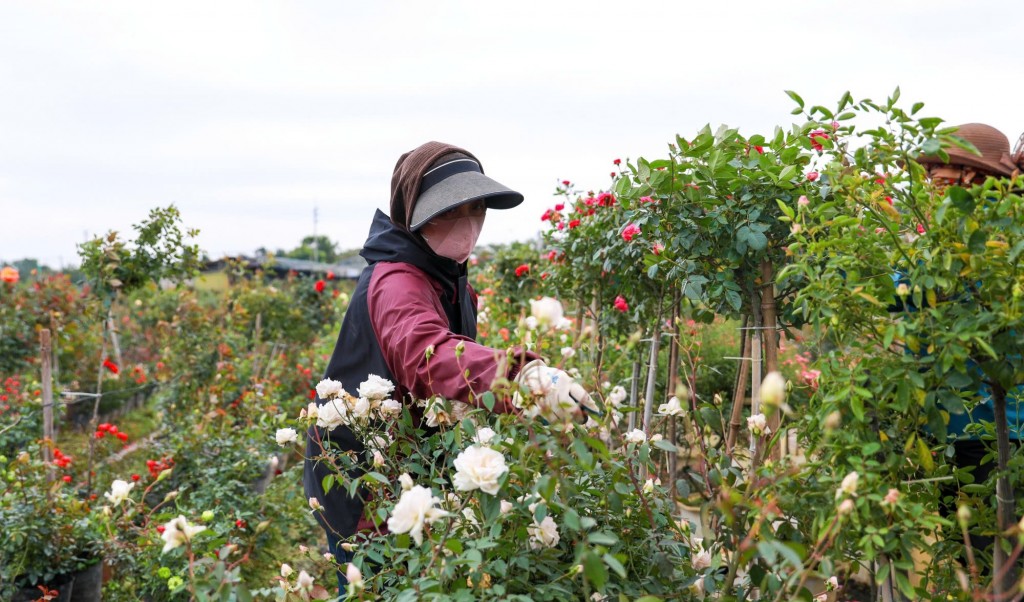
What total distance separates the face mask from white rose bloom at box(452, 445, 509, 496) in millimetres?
857

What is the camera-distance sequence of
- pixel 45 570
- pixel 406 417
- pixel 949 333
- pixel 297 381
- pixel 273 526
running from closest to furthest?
pixel 949 333 < pixel 406 417 < pixel 45 570 < pixel 273 526 < pixel 297 381

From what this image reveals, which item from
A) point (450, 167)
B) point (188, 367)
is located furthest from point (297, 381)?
point (450, 167)

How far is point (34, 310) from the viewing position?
6332 mm

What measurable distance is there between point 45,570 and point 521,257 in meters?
3.14

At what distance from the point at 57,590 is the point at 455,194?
2089 mm

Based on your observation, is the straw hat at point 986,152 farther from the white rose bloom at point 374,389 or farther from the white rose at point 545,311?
the white rose bloom at point 374,389

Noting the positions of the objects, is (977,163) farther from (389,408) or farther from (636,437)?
(389,408)

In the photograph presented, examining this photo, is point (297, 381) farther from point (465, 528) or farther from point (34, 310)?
point (465, 528)

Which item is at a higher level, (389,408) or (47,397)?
(389,408)

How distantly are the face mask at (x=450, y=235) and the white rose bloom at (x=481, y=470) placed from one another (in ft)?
2.81

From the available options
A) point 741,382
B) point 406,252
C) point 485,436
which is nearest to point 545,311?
point 485,436

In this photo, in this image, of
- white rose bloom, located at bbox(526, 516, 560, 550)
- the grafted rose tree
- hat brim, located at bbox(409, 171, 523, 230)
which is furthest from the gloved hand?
hat brim, located at bbox(409, 171, 523, 230)

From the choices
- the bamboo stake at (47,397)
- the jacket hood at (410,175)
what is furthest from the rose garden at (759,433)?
the bamboo stake at (47,397)

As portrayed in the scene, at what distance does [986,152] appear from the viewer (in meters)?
1.82
